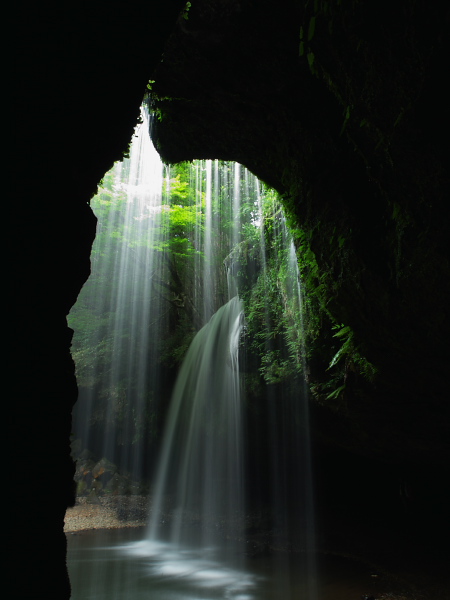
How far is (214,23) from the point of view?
174 inches

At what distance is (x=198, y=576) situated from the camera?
27.2ft

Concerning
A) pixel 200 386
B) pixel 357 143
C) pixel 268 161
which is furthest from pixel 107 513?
pixel 357 143

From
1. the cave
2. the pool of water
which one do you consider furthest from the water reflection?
the cave

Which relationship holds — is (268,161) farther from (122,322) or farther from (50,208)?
(122,322)

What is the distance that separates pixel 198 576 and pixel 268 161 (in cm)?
937

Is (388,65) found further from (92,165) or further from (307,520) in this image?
(307,520)

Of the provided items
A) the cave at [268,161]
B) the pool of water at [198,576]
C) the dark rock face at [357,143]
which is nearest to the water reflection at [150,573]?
the pool of water at [198,576]

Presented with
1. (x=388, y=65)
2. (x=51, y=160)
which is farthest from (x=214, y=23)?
(x=51, y=160)

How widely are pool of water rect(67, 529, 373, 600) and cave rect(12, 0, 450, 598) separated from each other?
198 cm

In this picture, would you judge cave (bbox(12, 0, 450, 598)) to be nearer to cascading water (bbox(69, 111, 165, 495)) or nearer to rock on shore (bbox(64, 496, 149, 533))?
rock on shore (bbox(64, 496, 149, 533))

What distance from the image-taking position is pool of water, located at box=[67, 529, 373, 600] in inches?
273

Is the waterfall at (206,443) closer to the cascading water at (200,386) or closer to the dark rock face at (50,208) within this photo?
the cascading water at (200,386)

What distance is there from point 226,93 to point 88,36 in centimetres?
379

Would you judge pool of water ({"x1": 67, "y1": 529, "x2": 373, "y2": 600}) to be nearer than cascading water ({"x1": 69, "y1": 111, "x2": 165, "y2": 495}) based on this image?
Yes
